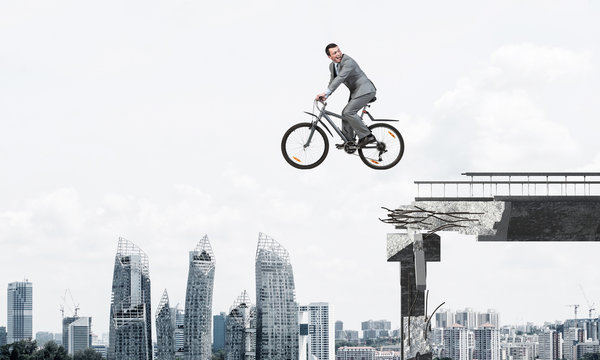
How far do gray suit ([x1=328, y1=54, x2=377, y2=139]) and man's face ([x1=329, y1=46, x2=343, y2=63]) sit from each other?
0.27 feet

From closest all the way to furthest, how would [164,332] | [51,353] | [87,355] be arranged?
[51,353], [164,332], [87,355]

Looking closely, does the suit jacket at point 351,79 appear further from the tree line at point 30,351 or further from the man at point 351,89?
the tree line at point 30,351

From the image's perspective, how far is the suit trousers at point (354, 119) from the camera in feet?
66.5

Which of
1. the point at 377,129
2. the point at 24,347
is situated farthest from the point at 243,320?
the point at 377,129

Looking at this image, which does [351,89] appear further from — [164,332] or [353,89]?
[164,332]

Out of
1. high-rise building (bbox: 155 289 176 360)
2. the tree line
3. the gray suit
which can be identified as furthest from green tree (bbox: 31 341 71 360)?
the gray suit

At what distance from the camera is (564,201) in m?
30.2

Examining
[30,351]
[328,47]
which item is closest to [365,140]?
[328,47]

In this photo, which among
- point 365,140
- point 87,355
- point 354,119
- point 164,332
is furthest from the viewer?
point 87,355

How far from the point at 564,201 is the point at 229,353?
336 ft

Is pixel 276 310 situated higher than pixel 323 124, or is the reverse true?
pixel 323 124

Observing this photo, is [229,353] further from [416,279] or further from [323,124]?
[323,124]

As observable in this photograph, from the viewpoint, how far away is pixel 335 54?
19.6 m

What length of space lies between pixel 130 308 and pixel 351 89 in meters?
118
